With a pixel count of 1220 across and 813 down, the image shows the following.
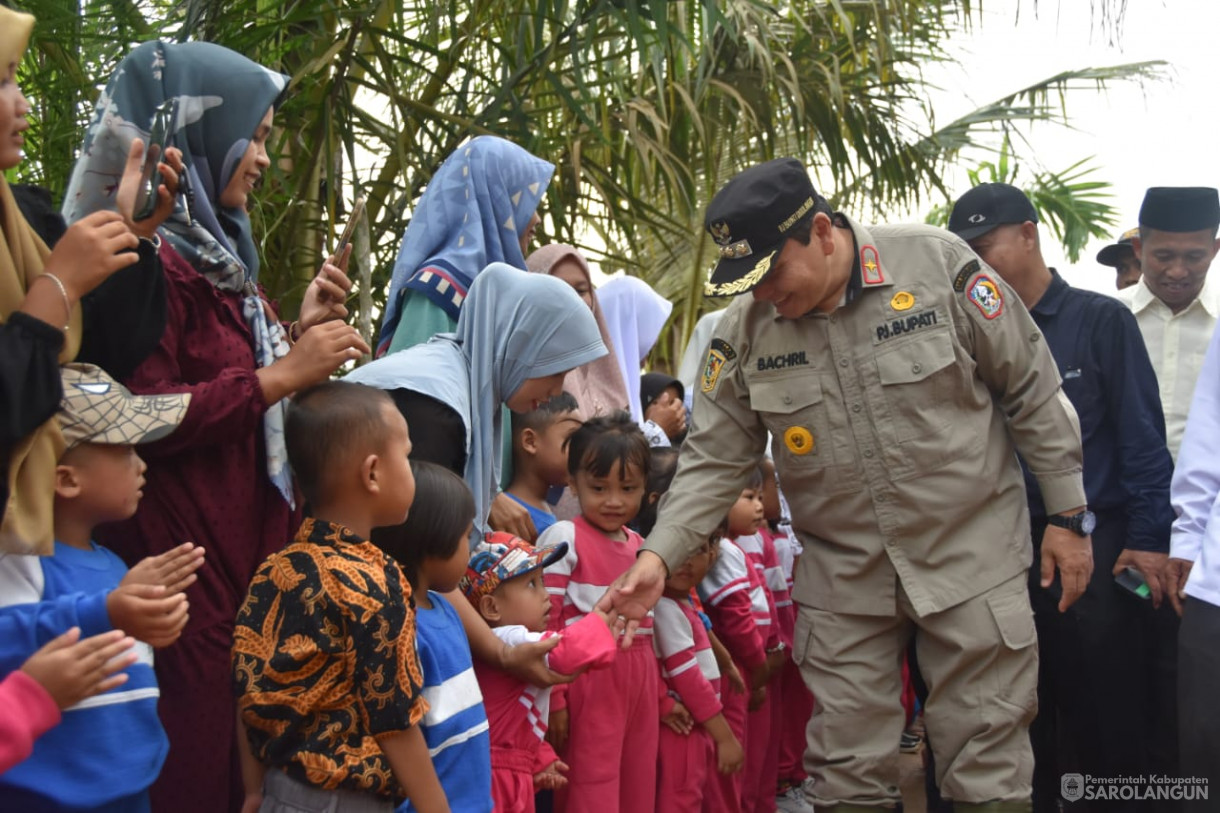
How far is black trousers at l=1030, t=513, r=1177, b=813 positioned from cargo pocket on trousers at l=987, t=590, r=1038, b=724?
0.81 m

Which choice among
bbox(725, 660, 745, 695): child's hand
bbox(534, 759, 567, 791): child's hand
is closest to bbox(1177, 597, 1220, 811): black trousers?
bbox(725, 660, 745, 695): child's hand

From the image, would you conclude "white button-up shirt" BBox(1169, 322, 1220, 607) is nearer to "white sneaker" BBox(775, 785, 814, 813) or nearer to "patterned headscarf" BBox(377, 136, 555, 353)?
"patterned headscarf" BBox(377, 136, 555, 353)

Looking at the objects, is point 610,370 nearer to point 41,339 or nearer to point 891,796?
point 891,796

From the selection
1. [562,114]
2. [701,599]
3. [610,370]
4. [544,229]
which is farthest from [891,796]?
[562,114]

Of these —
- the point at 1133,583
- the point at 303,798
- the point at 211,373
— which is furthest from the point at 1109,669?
the point at 211,373

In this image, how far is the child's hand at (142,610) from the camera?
2016mm

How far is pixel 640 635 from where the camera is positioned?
3.61m

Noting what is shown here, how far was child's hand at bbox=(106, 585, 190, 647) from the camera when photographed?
2.02 metres

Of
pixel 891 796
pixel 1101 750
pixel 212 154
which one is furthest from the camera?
pixel 1101 750

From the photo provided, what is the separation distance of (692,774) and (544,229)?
263 cm

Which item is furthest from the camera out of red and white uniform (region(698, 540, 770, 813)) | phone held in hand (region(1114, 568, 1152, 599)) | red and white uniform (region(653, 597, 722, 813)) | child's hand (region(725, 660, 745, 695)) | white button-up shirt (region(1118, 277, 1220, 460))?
white button-up shirt (region(1118, 277, 1220, 460))

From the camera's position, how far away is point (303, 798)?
2305 mm

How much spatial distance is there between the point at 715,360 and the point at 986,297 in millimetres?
761

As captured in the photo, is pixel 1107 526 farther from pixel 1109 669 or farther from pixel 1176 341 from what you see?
pixel 1176 341
